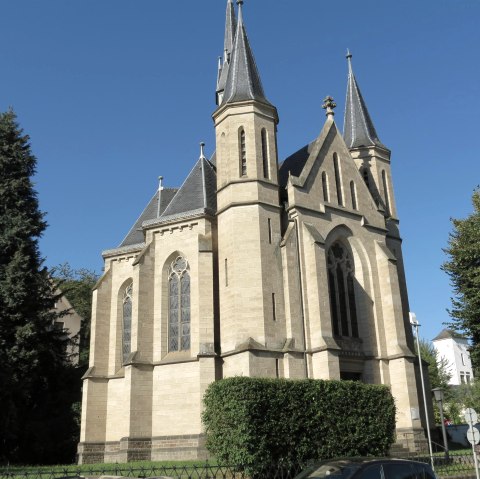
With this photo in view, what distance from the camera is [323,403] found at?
2050cm

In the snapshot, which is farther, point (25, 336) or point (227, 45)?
point (227, 45)

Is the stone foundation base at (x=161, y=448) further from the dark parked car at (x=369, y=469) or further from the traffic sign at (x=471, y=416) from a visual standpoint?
the dark parked car at (x=369, y=469)

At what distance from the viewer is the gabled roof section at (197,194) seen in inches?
1163

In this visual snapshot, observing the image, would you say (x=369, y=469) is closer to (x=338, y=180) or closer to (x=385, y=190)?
(x=338, y=180)

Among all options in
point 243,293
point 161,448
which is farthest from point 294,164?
point 161,448

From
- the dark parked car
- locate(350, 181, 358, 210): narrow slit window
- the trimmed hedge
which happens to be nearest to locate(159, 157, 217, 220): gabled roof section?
locate(350, 181, 358, 210): narrow slit window

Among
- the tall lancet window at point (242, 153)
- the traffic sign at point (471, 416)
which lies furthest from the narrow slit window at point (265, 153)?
the traffic sign at point (471, 416)

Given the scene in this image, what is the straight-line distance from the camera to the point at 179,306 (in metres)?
28.1

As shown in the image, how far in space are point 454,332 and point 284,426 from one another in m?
16.6

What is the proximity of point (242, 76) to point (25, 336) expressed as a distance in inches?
699

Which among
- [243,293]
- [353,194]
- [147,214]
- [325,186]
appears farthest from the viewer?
[147,214]

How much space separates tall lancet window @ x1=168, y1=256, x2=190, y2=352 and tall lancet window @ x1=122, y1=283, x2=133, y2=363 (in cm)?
387

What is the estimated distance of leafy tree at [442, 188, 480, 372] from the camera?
30828 millimetres

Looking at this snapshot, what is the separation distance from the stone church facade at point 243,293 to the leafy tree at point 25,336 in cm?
339
